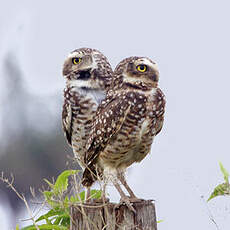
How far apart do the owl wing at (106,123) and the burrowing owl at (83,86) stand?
52 centimetres

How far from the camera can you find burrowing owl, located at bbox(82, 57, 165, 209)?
437 centimetres

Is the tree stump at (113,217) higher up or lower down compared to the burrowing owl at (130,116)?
lower down

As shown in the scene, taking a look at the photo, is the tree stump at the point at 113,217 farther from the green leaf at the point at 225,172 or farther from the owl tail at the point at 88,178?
the owl tail at the point at 88,178

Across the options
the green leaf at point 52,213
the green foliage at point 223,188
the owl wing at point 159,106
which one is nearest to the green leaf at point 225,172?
the green foliage at point 223,188

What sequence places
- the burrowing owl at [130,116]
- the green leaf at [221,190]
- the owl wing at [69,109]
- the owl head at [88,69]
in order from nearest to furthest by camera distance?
the green leaf at [221,190] → the burrowing owl at [130,116] → the owl head at [88,69] → the owl wing at [69,109]

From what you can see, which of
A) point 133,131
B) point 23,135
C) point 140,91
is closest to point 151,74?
point 140,91

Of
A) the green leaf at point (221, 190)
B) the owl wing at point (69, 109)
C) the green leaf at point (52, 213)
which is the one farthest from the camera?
the owl wing at point (69, 109)

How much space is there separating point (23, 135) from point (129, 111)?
18067mm

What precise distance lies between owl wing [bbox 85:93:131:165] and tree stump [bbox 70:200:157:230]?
1.93ft

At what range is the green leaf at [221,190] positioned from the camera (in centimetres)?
412

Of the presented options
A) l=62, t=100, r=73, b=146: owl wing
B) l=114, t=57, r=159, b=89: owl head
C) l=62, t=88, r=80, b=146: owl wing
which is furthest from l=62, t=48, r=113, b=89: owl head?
l=114, t=57, r=159, b=89: owl head

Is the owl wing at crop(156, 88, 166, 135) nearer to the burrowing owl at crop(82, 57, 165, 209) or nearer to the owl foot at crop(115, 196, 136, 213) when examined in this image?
the burrowing owl at crop(82, 57, 165, 209)

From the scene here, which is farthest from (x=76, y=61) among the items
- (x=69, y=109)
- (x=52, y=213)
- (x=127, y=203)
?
(x=127, y=203)

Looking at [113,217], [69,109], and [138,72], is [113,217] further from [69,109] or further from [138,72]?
[69,109]
